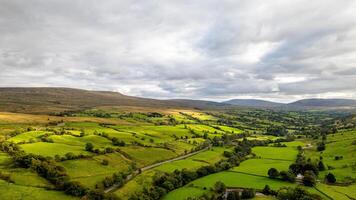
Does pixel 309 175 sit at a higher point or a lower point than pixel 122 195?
higher

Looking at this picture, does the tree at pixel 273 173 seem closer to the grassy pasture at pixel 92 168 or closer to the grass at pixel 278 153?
the grass at pixel 278 153

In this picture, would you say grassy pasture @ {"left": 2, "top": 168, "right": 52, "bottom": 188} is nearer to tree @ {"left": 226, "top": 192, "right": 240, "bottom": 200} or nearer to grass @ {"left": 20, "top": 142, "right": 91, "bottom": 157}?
grass @ {"left": 20, "top": 142, "right": 91, "bottom": 157}

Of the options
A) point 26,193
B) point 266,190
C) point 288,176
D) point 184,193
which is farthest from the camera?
point 288,176

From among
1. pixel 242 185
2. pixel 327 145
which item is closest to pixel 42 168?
pixel 242 185

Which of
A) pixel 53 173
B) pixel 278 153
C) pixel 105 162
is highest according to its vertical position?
pixel 53 173

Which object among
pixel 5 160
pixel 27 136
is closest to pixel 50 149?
pixel 5 160

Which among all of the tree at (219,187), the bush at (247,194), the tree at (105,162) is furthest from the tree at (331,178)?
the tree at (105,162)

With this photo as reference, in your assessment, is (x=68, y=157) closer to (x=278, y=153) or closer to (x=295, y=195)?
(x=295, y=195)

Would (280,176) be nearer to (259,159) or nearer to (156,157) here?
(259,159)
